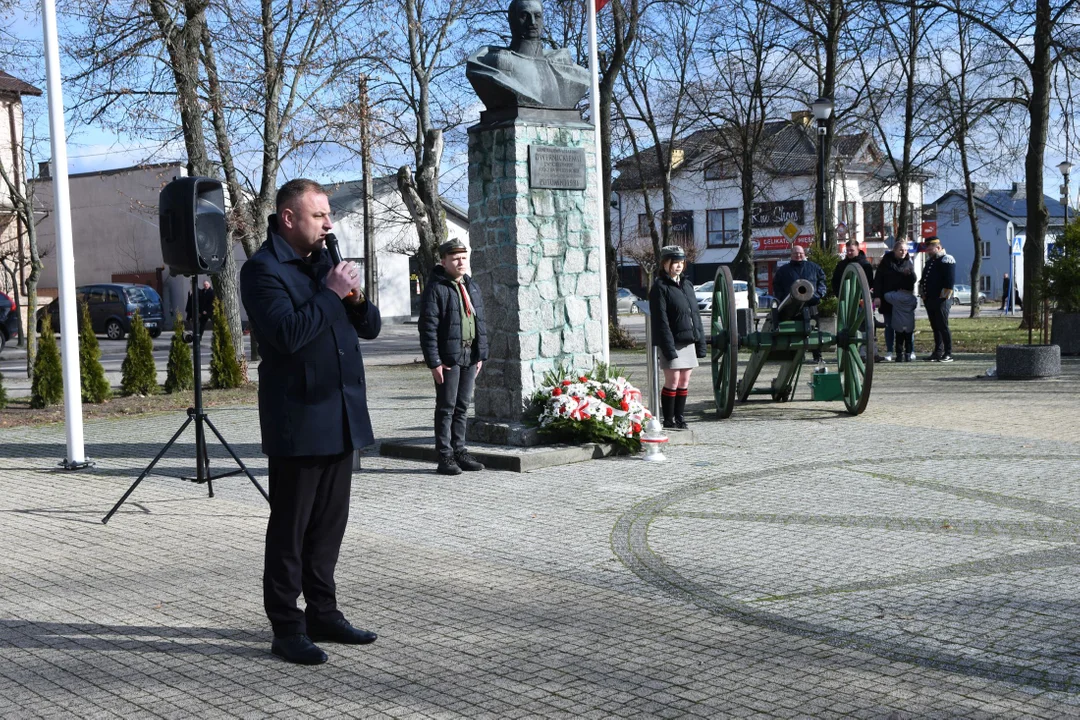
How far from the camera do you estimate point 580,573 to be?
6.23m

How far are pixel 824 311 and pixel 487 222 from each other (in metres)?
14.1

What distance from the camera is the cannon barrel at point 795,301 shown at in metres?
12.4

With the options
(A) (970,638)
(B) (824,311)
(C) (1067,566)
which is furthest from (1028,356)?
(A) (970,638)

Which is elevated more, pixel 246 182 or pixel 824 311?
pixel 246 182

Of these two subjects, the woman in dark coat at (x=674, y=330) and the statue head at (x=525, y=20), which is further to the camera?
the woman in dark coat at (x=674, y=330)

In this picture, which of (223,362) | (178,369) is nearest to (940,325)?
(223,362)

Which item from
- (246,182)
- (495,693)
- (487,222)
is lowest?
(495,693)

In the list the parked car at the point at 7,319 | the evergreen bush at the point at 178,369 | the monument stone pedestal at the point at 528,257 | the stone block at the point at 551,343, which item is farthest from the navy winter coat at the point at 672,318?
the parked car at the point at 7,319

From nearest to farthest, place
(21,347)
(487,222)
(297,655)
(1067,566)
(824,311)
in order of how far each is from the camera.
A: (297,655), (1067,566), (487,222), (824,311), (21,347)

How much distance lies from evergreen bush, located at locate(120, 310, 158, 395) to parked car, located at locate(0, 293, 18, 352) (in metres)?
17.0

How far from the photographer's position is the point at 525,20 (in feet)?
34.9

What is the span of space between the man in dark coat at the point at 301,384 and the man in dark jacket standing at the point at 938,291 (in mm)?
14879

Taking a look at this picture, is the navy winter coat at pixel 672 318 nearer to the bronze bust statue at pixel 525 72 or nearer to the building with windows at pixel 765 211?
the bronze bust statue at pixel 525 72

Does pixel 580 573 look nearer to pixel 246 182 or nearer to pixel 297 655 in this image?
pixel 297 655
